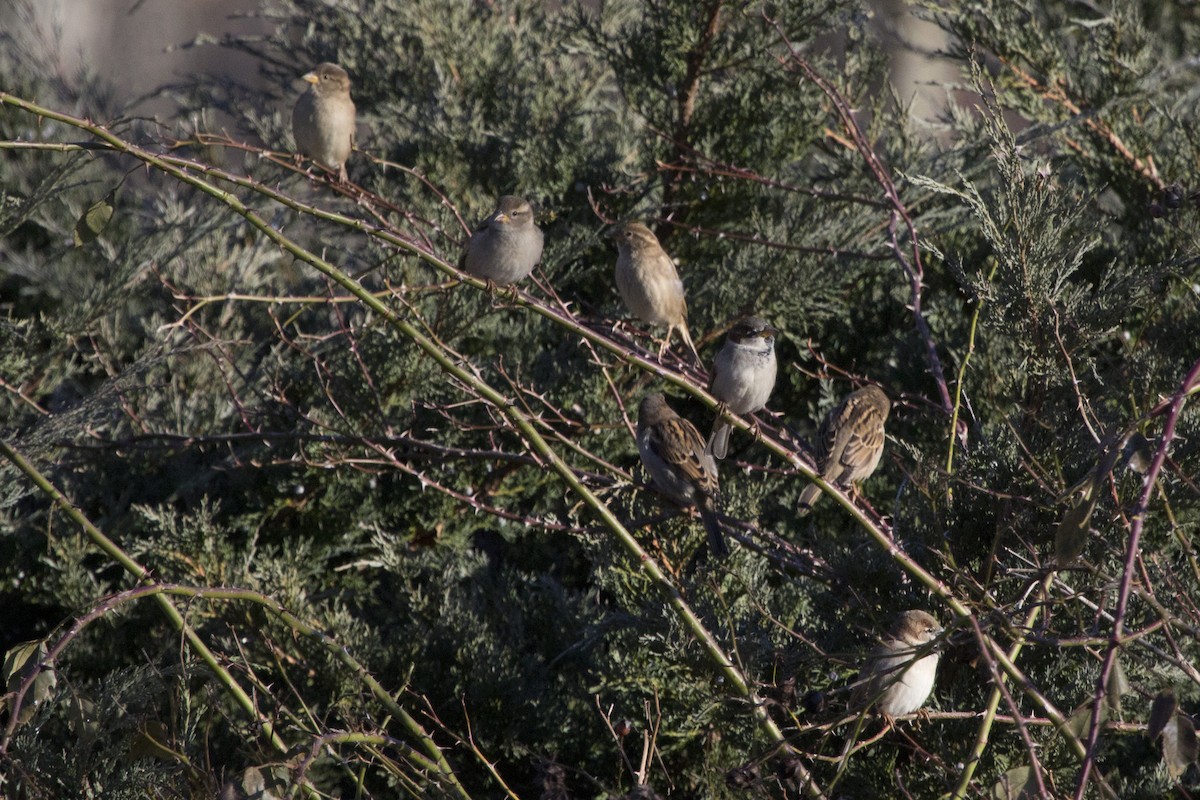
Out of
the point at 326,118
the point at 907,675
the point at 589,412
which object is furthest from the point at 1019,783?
the point at 326,118

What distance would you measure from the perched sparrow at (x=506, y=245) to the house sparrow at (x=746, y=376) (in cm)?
64

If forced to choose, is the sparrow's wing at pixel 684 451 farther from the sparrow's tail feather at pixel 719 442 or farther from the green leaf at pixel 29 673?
the green leaf at pixel 29 673

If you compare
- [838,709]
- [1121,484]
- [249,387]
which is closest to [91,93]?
[249,387]

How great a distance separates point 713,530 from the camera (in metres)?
2.80

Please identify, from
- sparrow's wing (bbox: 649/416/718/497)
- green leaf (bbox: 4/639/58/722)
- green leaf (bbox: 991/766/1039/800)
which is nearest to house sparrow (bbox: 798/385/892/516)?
sparrow's wing (bbox: 649/416/718/497)

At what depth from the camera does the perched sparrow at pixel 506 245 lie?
3.44 metres

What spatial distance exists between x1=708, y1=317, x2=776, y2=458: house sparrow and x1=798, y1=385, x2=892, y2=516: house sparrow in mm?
225

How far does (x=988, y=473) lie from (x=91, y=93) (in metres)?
4.63

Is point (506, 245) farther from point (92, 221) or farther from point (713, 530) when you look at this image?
point (92, 221)

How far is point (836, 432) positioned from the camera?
3.50 metres

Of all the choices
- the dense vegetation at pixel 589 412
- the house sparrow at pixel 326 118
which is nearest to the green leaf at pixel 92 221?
the dense vegetation at pixel 589 412

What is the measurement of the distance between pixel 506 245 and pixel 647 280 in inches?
18.1

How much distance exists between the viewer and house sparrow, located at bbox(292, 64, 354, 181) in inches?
161

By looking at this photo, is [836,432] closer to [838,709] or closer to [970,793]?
[838,709]
